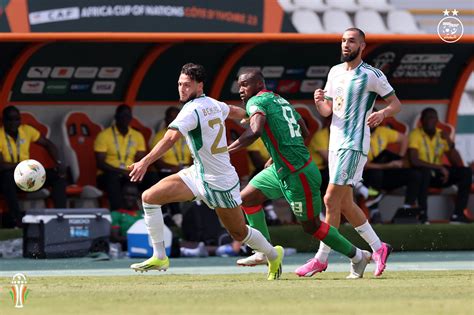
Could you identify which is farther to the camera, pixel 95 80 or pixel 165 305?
pixel 95 80

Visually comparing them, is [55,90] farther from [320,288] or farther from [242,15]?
[320,288]

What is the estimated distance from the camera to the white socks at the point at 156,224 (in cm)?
1184

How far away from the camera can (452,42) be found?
58.1ft

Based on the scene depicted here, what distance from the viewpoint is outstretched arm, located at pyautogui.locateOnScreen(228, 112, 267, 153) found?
11.5 metres

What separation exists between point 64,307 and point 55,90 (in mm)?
9303

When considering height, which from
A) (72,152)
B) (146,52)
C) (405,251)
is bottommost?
(405,251)

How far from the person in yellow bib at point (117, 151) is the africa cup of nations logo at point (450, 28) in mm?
4134

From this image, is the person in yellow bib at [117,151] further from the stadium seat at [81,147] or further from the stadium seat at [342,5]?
the stadium seat at [342,5]

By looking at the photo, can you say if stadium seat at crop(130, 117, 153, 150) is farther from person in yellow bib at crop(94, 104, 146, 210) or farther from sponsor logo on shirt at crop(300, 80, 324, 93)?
sponsor logo on shirt at crop(300, 80, 324, 93)

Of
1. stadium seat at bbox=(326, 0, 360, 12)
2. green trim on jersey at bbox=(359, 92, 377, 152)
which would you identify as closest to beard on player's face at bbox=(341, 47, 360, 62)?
green trim on jersey at bbox=(359, 92, 377, 152)

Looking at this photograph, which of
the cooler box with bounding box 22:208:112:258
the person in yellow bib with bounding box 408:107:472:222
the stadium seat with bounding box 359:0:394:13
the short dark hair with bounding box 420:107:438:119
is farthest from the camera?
the short dark hair with bounding box 420:107:438:119

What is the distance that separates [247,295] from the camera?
966 cm

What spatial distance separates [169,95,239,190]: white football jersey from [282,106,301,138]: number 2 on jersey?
595 mm

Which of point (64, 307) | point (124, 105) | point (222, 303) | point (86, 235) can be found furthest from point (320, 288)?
point (124, 105)
